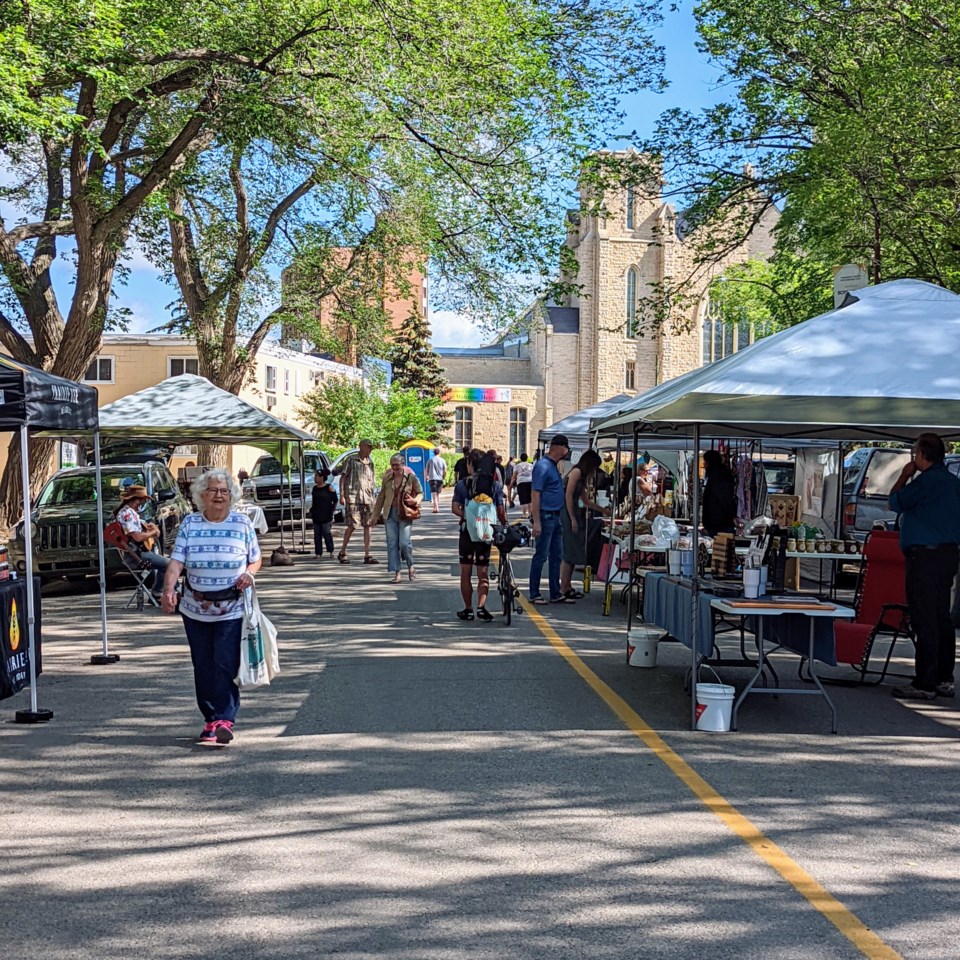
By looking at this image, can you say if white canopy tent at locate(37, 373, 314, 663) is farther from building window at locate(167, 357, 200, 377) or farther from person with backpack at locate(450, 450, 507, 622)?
building window at locate(167, 357, 200, 377)

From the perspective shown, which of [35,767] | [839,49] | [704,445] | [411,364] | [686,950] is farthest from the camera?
[411,364]

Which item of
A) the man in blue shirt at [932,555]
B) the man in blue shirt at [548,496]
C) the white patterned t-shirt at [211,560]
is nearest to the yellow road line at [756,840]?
the man in blue shirt at [932,555]

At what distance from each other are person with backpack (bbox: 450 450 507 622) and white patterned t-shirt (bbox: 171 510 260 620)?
5.74 metres

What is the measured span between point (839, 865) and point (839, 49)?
1969 centimetres

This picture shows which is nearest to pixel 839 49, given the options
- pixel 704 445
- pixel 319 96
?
pixel 704 445

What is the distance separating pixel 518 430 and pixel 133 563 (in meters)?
66.2

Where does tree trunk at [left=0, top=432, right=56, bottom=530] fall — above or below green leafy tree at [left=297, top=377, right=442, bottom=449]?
below

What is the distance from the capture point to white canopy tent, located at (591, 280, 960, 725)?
852cm

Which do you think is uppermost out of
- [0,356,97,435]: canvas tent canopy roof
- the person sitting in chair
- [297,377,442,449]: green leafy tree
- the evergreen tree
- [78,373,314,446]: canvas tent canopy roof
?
the evergreen tree

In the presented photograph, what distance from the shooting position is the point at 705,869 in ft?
17.8

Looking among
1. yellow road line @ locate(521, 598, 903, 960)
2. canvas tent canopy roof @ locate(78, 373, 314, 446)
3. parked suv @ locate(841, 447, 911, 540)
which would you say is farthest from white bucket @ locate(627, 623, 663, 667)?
canvas tent canopy roof @ locate(78, 373, 314, 446)

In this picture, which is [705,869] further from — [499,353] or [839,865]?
[499,353]

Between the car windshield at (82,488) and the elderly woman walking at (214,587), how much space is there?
12.5 metres

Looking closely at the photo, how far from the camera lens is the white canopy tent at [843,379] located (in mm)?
8523
